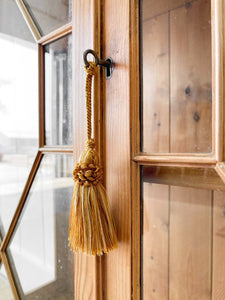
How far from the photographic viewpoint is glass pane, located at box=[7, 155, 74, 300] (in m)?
0.70

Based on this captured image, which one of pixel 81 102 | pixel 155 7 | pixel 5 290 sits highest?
pixel 155 7

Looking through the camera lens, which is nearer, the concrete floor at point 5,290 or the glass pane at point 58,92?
the glass pane at point 58,92

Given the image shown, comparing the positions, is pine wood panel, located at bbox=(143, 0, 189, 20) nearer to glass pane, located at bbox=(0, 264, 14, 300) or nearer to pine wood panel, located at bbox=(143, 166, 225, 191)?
pine wood panel, located at bbox=(143, 166, 225, 191)

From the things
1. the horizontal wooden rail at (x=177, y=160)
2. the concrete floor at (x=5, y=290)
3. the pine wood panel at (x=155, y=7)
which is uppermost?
the pine wood panel at (x=155, y=7)

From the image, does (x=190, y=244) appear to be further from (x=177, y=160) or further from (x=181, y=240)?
(x=177, y=160)

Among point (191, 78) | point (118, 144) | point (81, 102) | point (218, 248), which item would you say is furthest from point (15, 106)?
point (218, 248)

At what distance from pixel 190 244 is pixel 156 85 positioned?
15.6 inches

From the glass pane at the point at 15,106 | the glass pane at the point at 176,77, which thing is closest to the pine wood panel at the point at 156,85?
the glass pane at the point at 176,77

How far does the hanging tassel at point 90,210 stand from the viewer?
19.3 inches

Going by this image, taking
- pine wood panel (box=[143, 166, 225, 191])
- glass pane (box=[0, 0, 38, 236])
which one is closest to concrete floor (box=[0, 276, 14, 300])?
glass pane (box=[0, 0, 38, 236])

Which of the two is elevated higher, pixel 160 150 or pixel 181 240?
pixel 160 150

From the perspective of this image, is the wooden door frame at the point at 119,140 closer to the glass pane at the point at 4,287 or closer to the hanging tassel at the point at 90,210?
the hanging tassel at the point at 90,210

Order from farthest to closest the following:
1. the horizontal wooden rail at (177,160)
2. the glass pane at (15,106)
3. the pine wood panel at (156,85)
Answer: the glass pane at (15,106)
the pine wood panel at (156,85)
the horizontal wooden rail at (177,160)

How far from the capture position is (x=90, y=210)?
49 centimetres
